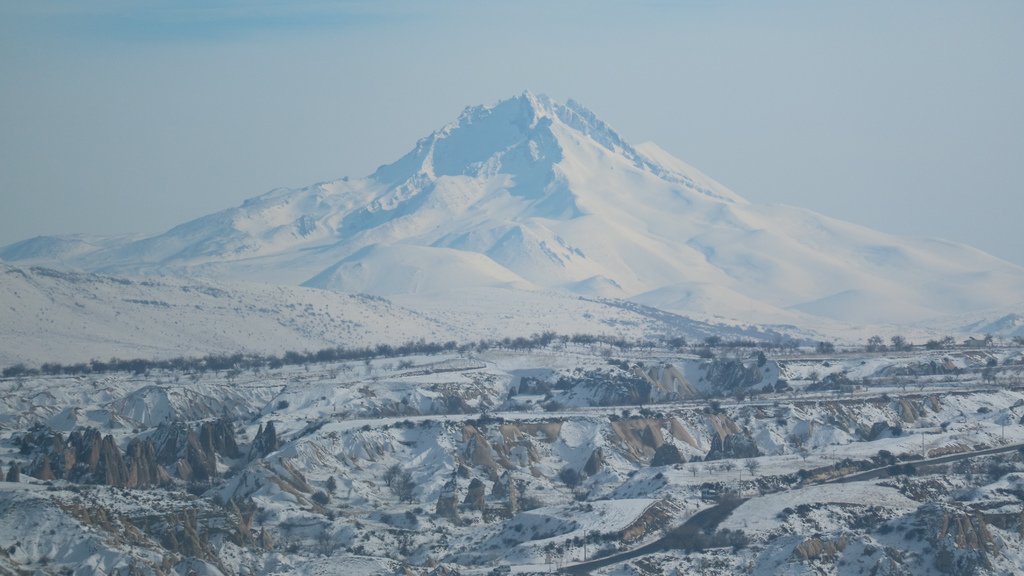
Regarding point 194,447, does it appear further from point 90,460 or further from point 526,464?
point 526,464

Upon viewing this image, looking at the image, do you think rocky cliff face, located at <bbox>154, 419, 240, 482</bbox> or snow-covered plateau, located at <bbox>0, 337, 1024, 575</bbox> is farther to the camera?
rocky cliff face, located at <bbox>154, 419, 240, 482</bbox>

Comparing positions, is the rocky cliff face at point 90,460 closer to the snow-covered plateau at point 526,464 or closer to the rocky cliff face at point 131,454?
the rocky cliff face at point 131,454

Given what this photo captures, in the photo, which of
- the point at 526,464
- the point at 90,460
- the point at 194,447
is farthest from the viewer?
the point at 526,464

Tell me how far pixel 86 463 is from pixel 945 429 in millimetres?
49715

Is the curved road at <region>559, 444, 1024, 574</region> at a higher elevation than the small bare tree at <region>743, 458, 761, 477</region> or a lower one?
lower

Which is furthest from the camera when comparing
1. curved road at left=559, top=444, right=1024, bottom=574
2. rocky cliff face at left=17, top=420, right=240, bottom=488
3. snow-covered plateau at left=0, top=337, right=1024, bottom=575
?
rocky cliff face at left=17, top=420, right=240, bottom=488

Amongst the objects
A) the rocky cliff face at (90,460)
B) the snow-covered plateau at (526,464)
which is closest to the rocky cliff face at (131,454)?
the rocky cliff face at (90,460)

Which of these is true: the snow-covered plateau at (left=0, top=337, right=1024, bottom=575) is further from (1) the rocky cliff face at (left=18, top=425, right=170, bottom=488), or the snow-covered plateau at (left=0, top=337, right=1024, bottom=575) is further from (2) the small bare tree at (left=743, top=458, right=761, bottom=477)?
(2) the small bare tree at (left=743, top=458, right=761, bottom=477)

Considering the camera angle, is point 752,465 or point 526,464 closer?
point 752,465

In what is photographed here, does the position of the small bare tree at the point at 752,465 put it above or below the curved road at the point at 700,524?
above

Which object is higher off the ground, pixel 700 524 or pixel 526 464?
pixel 526 464

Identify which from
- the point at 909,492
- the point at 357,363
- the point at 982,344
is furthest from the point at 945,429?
the point at 357,363

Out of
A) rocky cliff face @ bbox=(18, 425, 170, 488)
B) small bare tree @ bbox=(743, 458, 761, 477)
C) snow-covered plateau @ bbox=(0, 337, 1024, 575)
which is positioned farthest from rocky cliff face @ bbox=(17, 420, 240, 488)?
small bare tree @ bbox=(743, 458, 761, 477)

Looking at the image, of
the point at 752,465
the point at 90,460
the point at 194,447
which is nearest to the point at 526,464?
the point at 752,465
